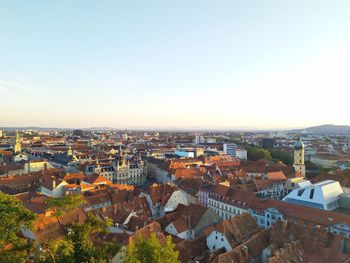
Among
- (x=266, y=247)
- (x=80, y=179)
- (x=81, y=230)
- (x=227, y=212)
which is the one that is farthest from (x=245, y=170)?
(x=81, y=230)

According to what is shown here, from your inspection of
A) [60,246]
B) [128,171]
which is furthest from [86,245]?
[128,171]

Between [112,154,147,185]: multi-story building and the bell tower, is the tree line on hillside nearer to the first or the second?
[112,154,147,185]: multi-story building

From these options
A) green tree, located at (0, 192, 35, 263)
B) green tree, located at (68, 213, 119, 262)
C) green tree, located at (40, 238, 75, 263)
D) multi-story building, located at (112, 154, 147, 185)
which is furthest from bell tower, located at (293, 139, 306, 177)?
green tree, located at (0, 192, 35, 263)

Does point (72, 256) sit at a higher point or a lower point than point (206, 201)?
higher

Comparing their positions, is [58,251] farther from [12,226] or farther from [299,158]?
[299,158]

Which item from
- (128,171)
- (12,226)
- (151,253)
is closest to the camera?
(12,226)

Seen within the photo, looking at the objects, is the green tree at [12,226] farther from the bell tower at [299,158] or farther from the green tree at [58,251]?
the bell tower at [299,158]

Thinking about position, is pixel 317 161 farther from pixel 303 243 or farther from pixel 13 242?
pixel 13 242

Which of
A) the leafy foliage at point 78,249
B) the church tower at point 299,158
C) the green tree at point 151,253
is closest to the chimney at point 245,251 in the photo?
the green tree at point 151,253
